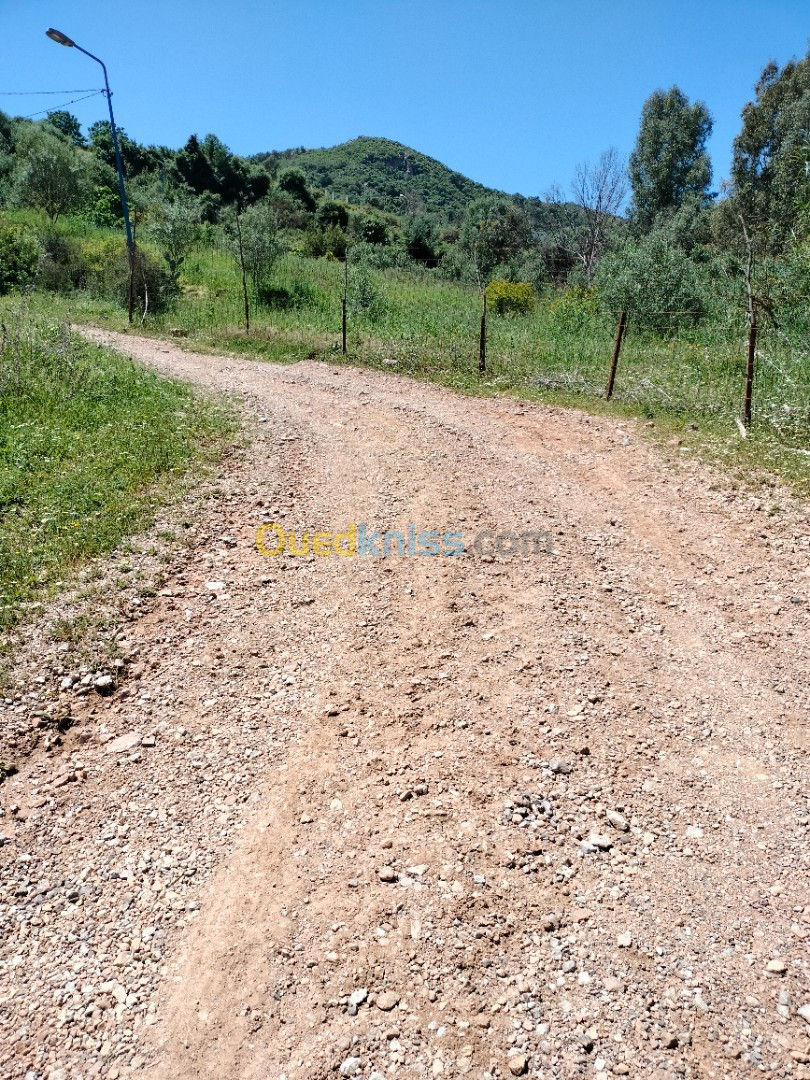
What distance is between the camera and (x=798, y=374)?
10.4 metres

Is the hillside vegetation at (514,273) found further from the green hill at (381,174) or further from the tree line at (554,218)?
the green hill at (381,174)

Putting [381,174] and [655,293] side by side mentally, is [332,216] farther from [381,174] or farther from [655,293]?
[381,174]

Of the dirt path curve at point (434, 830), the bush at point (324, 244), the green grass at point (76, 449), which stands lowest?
the dirt path curve at point (434, 830)

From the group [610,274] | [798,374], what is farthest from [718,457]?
[610,274]

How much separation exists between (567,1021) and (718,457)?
692 centimetres

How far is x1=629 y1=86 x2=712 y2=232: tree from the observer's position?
37.4m

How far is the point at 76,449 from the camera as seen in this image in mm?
7309

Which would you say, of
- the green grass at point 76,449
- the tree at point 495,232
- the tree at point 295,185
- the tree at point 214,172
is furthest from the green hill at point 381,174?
A: the green grass at point 76,449

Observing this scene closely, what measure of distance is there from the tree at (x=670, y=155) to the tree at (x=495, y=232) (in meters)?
6.57

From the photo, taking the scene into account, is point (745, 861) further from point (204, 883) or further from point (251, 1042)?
point (204, 883)

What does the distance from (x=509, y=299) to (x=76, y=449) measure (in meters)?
18.3

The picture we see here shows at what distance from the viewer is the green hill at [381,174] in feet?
291

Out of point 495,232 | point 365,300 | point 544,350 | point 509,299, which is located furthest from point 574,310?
point 495,232

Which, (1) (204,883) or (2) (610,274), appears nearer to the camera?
(1) (204,883)
